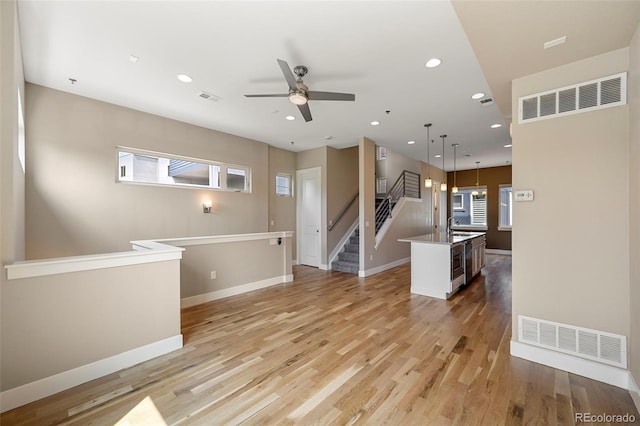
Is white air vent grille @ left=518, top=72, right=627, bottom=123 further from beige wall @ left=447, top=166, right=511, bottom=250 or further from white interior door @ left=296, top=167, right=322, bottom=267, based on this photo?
beige wall @ left=447, top=166, right=511, bottom=250

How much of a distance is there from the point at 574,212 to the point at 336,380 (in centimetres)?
266

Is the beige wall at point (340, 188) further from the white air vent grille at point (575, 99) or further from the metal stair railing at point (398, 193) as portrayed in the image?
the white air vent grille at point (575, 99)

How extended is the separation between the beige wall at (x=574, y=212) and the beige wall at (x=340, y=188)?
4.63 m

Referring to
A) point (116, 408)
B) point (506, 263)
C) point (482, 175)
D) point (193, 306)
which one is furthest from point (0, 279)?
point (482, 175)

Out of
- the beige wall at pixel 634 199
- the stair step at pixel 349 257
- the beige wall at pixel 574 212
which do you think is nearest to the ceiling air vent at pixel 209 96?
the beige wall at pixel 574 212

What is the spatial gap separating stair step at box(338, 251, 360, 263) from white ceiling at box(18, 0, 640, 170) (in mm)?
3555

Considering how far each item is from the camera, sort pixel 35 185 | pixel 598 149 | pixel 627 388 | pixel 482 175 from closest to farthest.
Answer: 1. pixel 627 388
2. pixel 598 149
3. pixel 35 185
4. pixel 482 175

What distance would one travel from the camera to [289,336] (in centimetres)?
310

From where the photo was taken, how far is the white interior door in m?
7.16

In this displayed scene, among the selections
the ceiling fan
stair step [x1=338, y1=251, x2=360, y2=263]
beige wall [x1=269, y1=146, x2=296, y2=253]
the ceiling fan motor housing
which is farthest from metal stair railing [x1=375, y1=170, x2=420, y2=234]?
the ceiling fan motor housing

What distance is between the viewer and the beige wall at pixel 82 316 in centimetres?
200

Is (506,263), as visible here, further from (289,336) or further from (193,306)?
(193,306)

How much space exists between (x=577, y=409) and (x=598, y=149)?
6.98 ft

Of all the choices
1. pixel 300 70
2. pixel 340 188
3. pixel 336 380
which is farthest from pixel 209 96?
pixel 340 188
